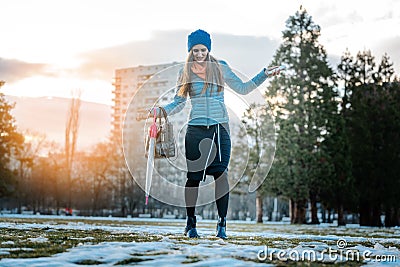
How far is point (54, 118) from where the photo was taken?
154 ft

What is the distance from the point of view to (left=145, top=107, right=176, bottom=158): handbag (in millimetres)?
5543

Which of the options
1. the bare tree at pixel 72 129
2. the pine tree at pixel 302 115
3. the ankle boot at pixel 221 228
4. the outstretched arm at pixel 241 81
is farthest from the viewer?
the bare tree at pixel 72 129

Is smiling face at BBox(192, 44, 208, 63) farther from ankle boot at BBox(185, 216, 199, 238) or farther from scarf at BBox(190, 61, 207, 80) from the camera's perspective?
ankle boot at BBox(185, 216, 199, 238)

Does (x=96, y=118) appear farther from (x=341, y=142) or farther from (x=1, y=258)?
(x=1, y=258)

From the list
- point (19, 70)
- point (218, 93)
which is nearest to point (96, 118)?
point (19, 70)

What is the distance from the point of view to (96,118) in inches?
2009

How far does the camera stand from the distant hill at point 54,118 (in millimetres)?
44906

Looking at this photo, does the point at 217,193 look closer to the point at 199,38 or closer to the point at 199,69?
the point at 199,69

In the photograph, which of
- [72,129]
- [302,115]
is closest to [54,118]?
[72,129]

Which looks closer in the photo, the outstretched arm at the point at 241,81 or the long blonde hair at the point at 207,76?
the long blonde hair at the point at 207,76

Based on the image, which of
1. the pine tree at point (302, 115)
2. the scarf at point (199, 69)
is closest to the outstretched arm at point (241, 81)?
the scarf at point (199, 69)

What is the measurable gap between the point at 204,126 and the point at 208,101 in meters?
0.27

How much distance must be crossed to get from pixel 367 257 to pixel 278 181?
19.6 meters

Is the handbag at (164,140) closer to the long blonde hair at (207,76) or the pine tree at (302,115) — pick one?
the long blonde hair at (207,76)
